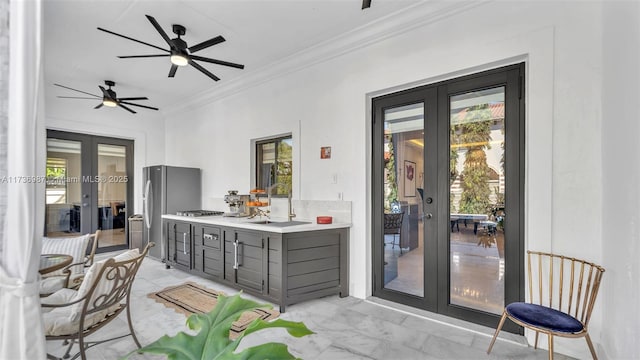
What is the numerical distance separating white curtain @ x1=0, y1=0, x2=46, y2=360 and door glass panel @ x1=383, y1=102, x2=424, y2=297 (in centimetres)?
297

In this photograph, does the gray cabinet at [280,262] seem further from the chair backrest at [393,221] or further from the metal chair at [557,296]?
the metal chair at [557,296]

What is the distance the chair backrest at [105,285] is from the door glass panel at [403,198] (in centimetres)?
250

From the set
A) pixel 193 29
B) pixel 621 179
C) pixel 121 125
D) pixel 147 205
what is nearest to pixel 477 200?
pixel 621 179

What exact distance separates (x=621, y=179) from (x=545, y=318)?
102cm

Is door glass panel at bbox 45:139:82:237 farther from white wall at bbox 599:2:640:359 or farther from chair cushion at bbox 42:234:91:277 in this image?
white wall at bbox 599:2:640:359

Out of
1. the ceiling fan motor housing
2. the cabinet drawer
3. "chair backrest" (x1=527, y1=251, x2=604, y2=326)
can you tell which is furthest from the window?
"chair backrest" (x1=527, y1=251, x2=604, y2=326)

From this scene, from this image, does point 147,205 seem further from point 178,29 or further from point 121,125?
point 178,29

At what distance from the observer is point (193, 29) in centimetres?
352

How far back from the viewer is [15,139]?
127cm

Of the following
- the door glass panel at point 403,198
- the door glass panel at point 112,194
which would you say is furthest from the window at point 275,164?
the door glass panel at point 112,194

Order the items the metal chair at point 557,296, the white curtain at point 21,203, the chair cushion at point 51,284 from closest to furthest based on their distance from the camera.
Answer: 1. the white curtain at point 21,203
2. the metal chair at point 557,296
3. the chair cushion at point 51,284

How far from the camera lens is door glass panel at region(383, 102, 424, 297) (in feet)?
10.7

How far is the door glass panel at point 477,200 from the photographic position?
280cm

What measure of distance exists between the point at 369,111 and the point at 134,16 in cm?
273
